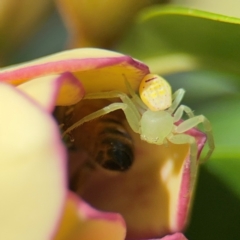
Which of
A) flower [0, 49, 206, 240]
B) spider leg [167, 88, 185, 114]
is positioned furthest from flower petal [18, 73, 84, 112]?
spider leg [167, 88, 185, 114]

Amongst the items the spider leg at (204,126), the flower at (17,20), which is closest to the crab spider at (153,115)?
the spider leg at (204,126)

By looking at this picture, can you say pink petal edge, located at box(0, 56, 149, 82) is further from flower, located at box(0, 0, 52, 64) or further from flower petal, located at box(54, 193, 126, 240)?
flower, located at box(0, 0, 52, 64)

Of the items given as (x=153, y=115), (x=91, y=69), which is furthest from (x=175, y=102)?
(x=91, y=69)

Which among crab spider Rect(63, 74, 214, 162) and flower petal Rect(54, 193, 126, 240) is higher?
flower petal Rect(54, 193, 126, 240)

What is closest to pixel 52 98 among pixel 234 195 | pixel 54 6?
pixel 234 195

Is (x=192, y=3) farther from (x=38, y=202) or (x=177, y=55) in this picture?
(x=38, y=202)

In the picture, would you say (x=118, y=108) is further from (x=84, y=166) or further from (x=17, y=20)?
(x=17, y=20)

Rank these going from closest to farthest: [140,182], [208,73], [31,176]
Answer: [31,176]
[140,182]
[208,73]
